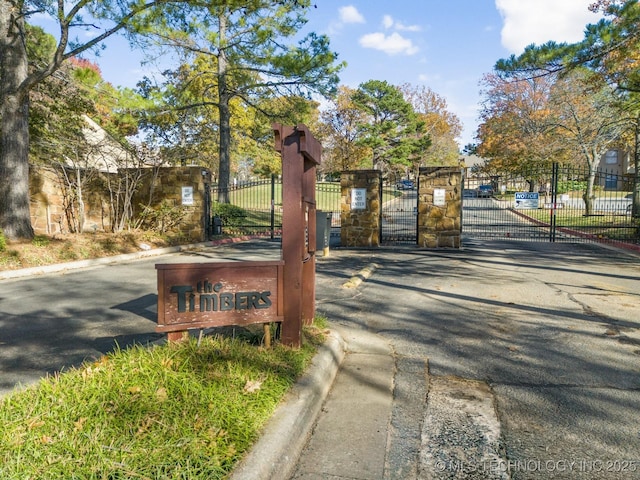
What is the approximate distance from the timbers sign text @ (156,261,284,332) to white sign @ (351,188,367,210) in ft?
33.7

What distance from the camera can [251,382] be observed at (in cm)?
333

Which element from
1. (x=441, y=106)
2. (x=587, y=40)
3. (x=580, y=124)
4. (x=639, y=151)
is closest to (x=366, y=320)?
(x=587, y=40)

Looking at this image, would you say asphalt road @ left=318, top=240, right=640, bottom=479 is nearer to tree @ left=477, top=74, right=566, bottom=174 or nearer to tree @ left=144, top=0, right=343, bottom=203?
tree @ left=144, top=0, right=343, bottom=203

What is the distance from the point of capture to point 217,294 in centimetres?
389

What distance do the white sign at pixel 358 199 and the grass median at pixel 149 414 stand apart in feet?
34.5

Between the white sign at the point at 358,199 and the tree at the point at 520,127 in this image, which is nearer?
the white sign at the point at 358,199

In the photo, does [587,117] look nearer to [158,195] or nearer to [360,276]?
[158,195]

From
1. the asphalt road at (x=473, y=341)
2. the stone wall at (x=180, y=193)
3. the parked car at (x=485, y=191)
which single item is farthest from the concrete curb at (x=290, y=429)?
the parked car at (x=485, y=191)

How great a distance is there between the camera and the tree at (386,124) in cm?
4497

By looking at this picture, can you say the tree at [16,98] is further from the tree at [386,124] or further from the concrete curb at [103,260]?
the tree at [386,124]

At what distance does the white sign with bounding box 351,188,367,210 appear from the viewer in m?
14.0

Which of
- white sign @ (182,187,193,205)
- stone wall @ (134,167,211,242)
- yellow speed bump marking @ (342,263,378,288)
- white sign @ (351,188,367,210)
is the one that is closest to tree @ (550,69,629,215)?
white sign @ (351,188,367,210)

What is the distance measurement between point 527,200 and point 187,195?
11314mm

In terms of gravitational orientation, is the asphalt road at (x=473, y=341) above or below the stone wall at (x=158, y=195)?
below
